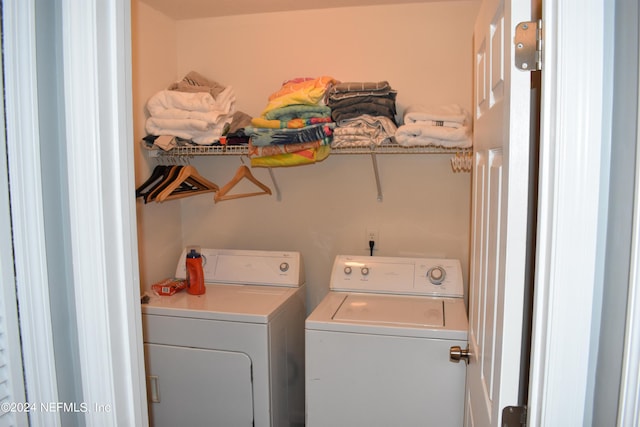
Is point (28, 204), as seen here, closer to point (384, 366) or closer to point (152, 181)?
point (384, 366)

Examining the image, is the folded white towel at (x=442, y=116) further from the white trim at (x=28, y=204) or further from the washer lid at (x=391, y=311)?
the white trim at (x=28, y=204)

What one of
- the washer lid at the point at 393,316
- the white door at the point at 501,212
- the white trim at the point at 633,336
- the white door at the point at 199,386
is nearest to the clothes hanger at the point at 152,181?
the white door at the point at 199,386

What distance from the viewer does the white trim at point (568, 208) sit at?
0.67 m

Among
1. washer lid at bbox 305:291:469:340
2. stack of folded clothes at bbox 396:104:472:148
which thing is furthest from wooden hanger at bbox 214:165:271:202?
stack of folded clothes at bbox 396:104:472:148

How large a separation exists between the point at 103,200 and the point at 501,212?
0.76 metres

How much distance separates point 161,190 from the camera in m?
2.23

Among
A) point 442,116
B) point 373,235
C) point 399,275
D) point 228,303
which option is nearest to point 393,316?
point 399,275

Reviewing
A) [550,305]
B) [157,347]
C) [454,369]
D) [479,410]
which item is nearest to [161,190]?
[157,347]

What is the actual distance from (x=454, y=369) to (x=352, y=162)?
4.05ft

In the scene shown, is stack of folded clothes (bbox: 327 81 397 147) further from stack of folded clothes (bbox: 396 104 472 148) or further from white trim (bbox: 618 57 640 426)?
white trim (bbox: 618 57 640 426)

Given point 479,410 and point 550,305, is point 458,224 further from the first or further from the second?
point 550,305

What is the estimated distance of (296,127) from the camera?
6.81 feet

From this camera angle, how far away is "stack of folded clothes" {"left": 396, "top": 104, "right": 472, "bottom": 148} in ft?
6.51

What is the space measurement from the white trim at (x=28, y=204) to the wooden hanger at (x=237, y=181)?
1.52 m
